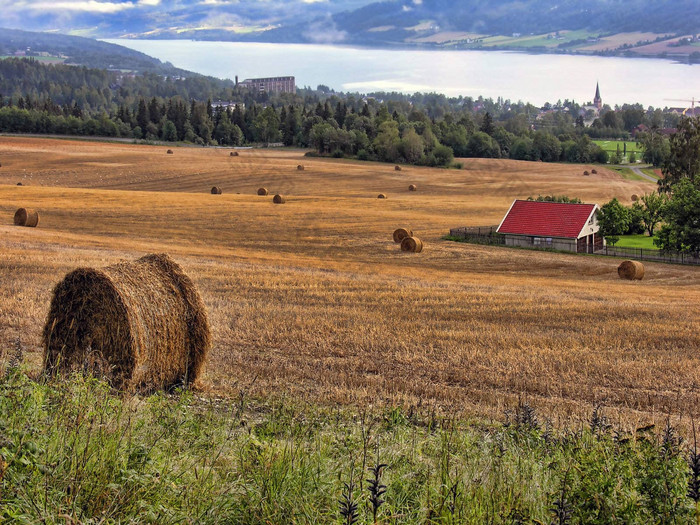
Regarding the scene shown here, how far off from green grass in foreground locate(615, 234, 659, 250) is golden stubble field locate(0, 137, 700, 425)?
878 cm

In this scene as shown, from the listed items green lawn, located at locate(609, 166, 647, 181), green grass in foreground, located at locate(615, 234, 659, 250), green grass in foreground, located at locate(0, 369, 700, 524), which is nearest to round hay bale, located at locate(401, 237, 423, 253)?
green grass in foreground, located at locate(615, 234, 659, 250)

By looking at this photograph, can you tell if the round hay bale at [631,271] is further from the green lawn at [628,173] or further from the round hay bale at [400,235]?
the green lawn at [628,173]

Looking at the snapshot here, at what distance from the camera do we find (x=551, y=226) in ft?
134

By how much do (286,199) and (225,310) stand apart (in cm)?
3678

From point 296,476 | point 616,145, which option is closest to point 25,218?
point 296,476

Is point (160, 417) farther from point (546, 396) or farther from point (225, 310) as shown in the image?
point (225, 310)

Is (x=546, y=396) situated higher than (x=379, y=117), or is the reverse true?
(x=379, y=117)

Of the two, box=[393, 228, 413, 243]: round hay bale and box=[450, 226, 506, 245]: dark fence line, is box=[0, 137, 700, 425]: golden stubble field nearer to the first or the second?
box=[393, 228, 413, 243]: round hay bale

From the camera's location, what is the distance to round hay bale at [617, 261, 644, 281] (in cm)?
3044

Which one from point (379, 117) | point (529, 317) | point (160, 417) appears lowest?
point (529, 317)

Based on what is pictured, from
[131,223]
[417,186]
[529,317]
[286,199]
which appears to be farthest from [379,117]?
[529,317]

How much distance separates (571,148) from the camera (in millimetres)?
116125

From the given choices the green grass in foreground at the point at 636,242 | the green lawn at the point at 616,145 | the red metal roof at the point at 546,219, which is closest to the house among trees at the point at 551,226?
the red metal roof at the point at 546,219

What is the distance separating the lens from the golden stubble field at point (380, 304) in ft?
34.7
